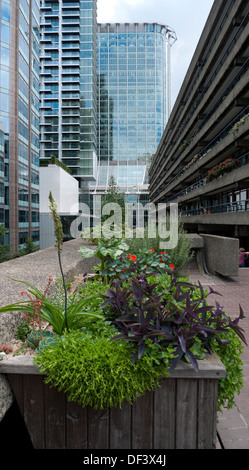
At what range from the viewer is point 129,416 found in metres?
2.19

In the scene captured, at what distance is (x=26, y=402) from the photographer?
2219 mm

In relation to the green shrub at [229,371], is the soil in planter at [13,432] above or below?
below

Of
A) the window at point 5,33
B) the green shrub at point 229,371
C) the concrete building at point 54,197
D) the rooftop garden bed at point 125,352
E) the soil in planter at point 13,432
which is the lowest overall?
the soil in planter at point 13,432

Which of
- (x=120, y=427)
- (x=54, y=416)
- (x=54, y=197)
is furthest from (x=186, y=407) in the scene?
(x=54, y=197)

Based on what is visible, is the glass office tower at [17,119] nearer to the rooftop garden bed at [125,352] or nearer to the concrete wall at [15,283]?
the concrete wall at [15,283]

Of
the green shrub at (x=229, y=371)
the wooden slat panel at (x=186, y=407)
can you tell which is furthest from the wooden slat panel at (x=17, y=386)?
the green shrub at (x=229, y=371)

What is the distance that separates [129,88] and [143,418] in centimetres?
11457

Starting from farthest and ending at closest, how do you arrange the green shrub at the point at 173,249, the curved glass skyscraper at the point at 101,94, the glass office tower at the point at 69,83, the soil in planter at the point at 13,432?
the curved glass skyscraper at the point at 101,94 < the glass office tower at the point at 69,83 < the green shrub at the point at 173,249 < the soil in planter at the point at 13,432

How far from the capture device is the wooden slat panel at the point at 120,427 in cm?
218

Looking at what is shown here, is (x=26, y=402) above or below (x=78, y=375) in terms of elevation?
below

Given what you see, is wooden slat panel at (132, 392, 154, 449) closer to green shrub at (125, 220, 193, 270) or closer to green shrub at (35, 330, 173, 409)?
green shrub at (35, 330, 173, 409)

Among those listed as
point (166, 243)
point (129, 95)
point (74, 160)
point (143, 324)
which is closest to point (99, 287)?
point (143, 324)
